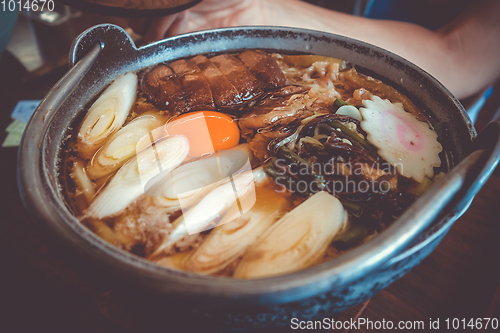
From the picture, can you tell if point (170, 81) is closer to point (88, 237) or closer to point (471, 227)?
point (88, 237)

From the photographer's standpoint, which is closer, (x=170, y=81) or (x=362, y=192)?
(x=362, y=192)

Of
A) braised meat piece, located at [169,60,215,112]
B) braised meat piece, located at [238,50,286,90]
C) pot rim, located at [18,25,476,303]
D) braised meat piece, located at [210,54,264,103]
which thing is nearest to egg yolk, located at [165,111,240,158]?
braised meat piece, located at [169,60,215,112]

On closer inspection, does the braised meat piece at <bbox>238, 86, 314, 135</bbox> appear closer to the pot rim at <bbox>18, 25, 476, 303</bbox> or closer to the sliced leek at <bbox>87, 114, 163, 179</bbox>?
the sliced leek at <bbox>87, 114, 163, 179</bbox>

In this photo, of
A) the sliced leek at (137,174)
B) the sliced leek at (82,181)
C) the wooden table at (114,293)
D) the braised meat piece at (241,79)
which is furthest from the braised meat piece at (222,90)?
the wooden table at (114,293)

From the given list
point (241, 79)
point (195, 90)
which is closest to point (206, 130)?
point (195, 90)

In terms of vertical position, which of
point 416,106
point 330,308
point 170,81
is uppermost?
point 170,81

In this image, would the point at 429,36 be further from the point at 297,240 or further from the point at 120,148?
the point at 120,148

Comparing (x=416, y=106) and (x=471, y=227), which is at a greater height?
(x=416, y=106)

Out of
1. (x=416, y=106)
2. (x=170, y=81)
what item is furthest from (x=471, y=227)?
Answer: (x=170, y=81)

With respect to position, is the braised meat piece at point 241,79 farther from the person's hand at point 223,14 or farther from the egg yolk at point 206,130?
the person's hand at point 223,14
